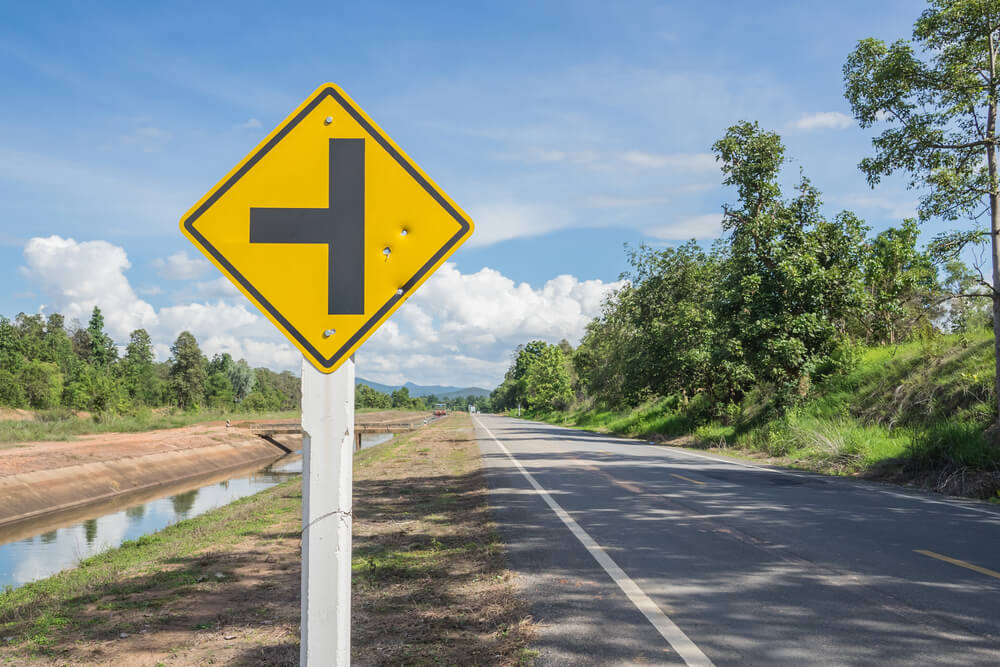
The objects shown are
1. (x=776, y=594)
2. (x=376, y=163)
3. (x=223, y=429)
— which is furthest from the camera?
(x=223, y=429)

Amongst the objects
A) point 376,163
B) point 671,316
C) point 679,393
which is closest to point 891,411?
point 671,316

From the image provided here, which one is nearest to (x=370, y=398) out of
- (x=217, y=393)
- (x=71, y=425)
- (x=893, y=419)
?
(x=217, y=393)

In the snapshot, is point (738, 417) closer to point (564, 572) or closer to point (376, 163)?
point (564, 572)

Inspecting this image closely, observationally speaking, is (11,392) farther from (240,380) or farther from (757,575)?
(240,380)

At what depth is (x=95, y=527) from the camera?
59.1 ft

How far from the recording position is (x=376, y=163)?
7.73ft

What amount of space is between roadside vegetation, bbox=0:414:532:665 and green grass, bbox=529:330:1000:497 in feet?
28.1

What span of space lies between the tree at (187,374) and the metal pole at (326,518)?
83538mm

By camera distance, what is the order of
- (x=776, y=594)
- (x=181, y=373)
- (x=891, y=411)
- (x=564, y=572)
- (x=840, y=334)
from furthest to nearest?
(x=181, y=373)
(x=840, y=334)
(x=891, y=411)
(x=564, y=572)
(x=776, y=594)

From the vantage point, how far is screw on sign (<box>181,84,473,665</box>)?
221cm

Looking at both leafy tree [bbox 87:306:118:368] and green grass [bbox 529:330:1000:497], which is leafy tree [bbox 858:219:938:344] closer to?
green grass [bbox 529:330:1000:497]

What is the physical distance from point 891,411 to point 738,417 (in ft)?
27.2

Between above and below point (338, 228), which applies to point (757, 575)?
below

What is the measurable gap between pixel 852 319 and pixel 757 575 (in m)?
20.4
